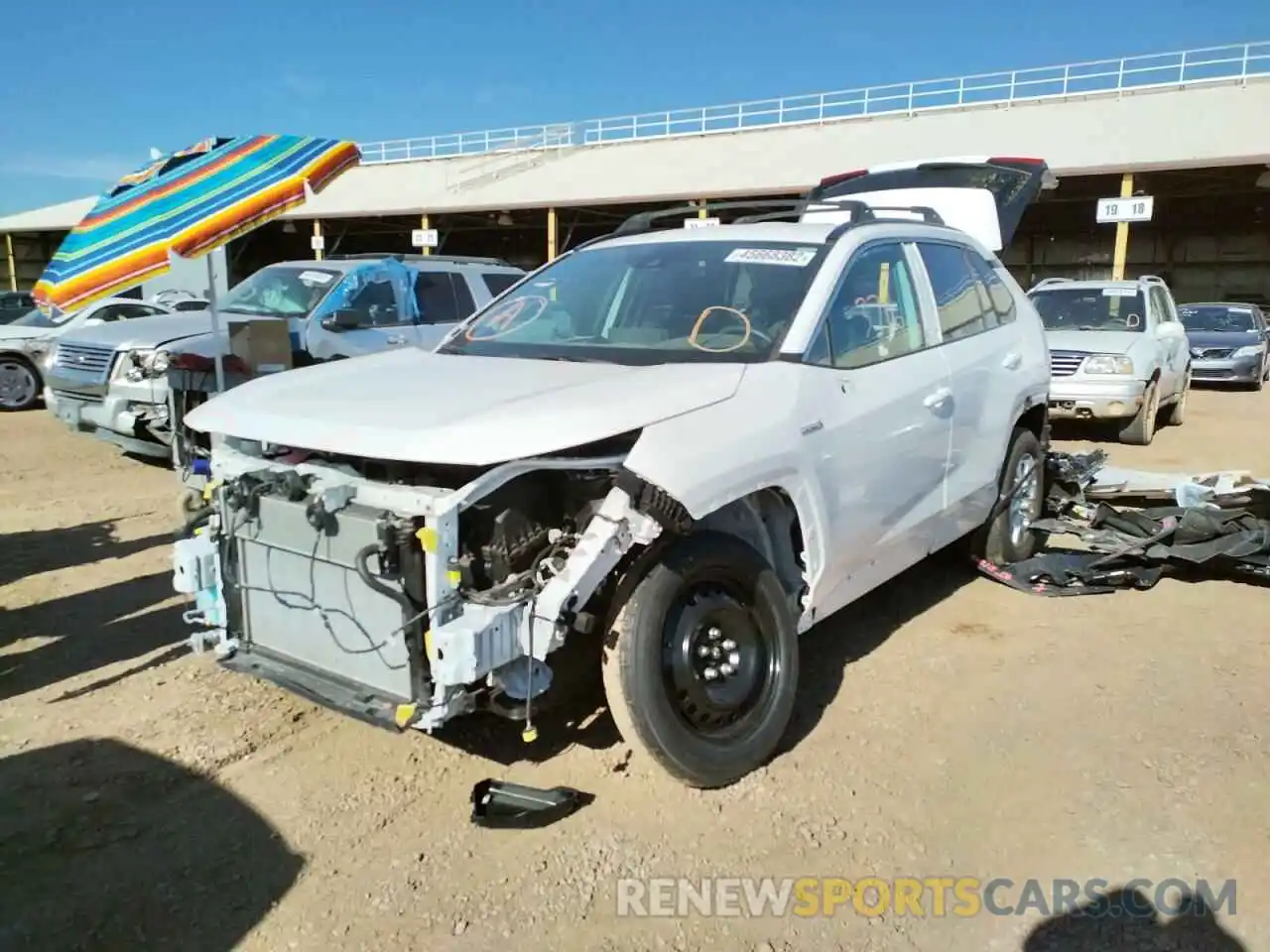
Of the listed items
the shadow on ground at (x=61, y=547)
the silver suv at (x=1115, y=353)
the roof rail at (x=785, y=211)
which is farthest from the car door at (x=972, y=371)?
the shadow on ground at (x=61, y=547)

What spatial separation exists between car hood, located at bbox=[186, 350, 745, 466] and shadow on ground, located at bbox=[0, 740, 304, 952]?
1260 mm

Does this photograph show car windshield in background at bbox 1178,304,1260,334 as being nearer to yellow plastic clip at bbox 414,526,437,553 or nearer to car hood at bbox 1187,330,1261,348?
car hood at bbox 1187,330,1261,348

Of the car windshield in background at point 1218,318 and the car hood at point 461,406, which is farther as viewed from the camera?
the car windshield in background at point 1218,318

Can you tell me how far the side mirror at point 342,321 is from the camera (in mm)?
8492

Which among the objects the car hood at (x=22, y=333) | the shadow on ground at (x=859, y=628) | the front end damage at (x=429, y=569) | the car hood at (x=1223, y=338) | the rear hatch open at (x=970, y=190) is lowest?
the shadow on ground at (x=859, y=628)

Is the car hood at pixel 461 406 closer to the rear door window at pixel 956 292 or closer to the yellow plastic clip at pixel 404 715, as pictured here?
the yellow plastic clip at pixel 404 715

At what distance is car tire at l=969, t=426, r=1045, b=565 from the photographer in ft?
18.3

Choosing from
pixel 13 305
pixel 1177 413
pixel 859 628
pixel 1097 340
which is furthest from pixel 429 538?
pixel 13 305

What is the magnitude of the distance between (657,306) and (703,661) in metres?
1.57

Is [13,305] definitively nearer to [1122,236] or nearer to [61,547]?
[61,547]

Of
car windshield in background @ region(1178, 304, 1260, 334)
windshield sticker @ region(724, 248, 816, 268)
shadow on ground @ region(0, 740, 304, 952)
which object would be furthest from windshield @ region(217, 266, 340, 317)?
car windshield in background @ region(1178, 304, 1260, 334)

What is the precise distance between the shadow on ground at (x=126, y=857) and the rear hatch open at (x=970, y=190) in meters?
6.12

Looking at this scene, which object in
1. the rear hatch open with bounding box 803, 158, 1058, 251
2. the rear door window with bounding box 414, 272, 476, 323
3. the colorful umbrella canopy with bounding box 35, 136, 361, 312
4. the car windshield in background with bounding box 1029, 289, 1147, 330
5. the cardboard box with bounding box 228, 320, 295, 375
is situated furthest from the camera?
the car windshield in background with bounding box 1029, 289, 1147, 330

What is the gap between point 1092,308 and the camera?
11984 millimetres
